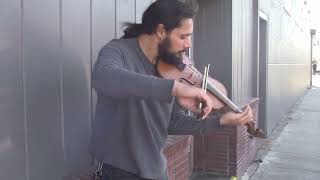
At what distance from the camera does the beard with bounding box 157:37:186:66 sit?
7.14 feet

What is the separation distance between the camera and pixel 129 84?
6.06 ft

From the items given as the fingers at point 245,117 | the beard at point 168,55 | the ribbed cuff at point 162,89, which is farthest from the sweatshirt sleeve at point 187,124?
the ribbed cuff at point 162,89

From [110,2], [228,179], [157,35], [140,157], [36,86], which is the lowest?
[228,179]

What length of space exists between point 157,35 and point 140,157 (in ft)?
1.75

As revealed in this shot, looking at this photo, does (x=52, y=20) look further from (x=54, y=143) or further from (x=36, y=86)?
(x=54, y=143)

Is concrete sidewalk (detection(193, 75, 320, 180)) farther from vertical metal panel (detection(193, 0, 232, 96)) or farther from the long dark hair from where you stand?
the long dark hair

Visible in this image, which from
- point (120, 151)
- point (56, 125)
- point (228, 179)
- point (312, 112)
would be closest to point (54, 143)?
point (56, 125)

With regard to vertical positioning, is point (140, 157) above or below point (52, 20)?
below

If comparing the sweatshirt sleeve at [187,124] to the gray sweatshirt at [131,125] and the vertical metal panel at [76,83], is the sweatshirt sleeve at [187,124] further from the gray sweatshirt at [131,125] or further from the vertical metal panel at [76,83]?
the vertical metal panel at [76,83]

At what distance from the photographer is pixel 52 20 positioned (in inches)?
106

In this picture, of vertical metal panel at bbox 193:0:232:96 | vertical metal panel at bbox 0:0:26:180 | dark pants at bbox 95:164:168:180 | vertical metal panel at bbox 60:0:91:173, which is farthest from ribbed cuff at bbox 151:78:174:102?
vertical metal panel at bbox 193:0:232:96

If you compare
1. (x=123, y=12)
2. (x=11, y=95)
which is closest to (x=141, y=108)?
(x=11, y=95)

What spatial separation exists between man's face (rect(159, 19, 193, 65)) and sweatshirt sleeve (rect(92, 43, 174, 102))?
11.8 inches

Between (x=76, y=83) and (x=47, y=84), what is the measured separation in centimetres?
29
